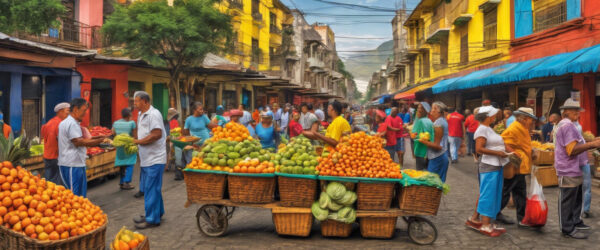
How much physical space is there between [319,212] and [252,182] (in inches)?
36.2

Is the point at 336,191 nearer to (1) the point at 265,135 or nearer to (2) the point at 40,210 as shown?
(2) the point at 40,210

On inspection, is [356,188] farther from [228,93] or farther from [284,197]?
[228,93]

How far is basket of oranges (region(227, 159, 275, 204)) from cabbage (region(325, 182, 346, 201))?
743mm

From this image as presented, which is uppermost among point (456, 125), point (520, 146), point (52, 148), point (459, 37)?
point (459, 37)

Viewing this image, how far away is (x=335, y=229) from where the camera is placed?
5.46m

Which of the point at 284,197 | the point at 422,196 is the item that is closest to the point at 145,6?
the point at 284,197

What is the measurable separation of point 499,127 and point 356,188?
8.11m

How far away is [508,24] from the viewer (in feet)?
59.6

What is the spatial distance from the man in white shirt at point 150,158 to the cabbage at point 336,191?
247 centimetres

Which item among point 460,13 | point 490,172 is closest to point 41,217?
point 490,172

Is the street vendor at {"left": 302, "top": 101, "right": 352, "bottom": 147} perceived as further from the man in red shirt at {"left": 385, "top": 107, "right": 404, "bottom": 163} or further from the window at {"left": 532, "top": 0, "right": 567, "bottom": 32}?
the window at {"left": 532, "top": 0, "right": 567, "bottom": 32}

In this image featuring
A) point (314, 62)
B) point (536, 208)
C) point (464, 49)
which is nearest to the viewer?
point (536, 208)

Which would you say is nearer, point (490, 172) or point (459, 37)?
point (490, 172)

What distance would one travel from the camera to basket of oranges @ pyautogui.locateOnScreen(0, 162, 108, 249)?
12.0 feet
